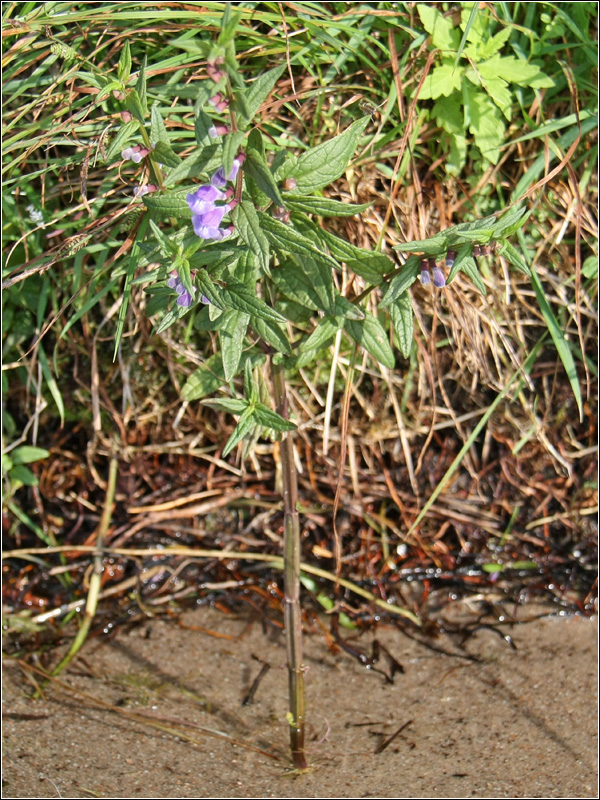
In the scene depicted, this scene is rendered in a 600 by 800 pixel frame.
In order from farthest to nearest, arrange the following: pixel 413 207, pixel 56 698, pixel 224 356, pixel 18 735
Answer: pixel 413 207 → pixel 56 698 → pixel 18 735 → pixel 224 356

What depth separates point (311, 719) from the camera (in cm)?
180

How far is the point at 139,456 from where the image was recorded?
226cm

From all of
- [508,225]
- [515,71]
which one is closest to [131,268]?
[508,225]

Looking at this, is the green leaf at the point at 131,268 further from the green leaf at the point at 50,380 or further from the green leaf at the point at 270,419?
the green leaf at the point at 50,380

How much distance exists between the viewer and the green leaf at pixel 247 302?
1307 mm

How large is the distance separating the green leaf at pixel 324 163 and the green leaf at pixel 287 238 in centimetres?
10

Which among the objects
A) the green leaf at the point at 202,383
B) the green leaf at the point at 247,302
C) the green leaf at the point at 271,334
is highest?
the green leaf at the point at 247,302

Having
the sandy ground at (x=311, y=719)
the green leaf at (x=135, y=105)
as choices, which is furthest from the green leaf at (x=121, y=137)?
the sandy ground at (x=311, y=719)

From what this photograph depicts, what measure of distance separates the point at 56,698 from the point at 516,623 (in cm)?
126

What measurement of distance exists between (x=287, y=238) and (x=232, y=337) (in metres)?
0.23

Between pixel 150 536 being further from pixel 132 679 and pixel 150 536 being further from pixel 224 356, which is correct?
pixel 224 356

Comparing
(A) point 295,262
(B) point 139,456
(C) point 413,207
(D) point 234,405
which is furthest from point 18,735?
(C) point 413,207

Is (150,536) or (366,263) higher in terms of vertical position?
(366,263)

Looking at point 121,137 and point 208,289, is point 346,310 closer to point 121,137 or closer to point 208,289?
point 208,289
